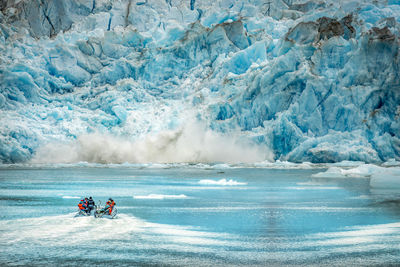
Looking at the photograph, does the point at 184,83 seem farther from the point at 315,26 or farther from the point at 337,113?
the point at 337,113

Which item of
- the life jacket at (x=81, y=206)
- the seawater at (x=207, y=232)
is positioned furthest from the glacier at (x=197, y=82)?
the life jacket at (x=81, y=206)

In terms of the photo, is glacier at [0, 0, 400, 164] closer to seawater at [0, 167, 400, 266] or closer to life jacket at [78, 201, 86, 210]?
seawater at [0, 167, 400, 266]

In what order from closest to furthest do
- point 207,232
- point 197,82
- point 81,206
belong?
point 207,232, point 81,206, point 197,82

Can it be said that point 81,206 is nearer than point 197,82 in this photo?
Yes

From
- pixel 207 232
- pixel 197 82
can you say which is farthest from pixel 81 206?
pixel 197 82

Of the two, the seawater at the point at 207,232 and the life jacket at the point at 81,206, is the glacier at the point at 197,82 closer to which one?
the seawater at the point at 207,232

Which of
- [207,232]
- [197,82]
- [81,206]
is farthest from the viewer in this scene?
[197,82]

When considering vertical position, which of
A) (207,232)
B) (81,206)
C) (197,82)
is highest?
(197,82)

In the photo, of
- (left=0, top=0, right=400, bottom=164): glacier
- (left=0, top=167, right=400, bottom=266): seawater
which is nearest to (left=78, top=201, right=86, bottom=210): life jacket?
(left=0, top=167, right=400, bottom=266): seawater

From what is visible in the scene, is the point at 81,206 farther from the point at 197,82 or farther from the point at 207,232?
the point at 197,82
